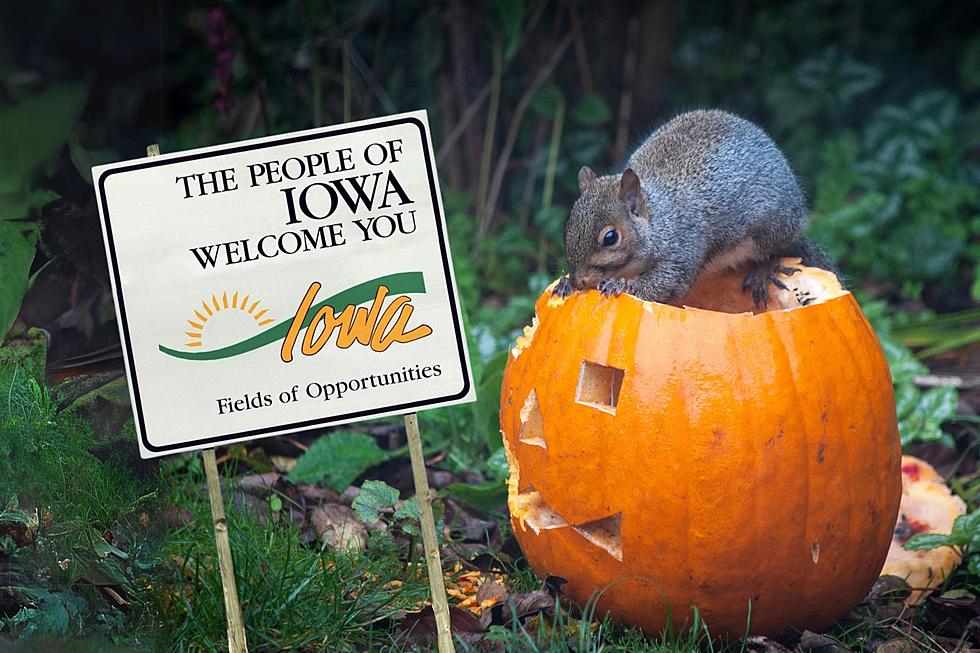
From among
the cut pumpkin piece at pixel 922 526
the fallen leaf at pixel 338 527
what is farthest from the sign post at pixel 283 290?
the cut pumpkin piece at pixel 922 526

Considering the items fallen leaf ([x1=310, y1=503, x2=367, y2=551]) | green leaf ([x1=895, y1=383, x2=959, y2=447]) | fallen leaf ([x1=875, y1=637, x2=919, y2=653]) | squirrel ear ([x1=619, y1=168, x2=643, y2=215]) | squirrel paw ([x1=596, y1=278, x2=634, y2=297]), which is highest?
squirrel ear ([x1=619, y1=168, x2=643, y2=215])

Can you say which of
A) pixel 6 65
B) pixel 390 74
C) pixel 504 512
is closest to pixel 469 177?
pixel 390 74

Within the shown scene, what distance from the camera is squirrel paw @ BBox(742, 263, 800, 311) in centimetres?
306

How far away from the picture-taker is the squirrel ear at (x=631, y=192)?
3.12 metres

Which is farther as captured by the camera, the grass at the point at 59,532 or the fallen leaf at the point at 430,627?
the fallen leaf at the point at 430,627

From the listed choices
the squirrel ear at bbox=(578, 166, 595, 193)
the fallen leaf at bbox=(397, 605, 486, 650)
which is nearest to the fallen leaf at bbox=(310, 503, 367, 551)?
the fallen leaf at bbox=(397, 605, 486, 650)

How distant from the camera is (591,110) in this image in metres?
5.84

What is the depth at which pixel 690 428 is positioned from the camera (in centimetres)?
249

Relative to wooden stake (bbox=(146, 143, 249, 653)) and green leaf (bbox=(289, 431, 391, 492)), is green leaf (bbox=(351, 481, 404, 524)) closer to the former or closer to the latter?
green leaf (bbox=(289, 431, 391, 492))

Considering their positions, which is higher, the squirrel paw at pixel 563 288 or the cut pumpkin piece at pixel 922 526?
the squirrel paw at pixel 563 288

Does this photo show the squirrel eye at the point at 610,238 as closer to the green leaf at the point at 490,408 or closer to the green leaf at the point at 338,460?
the green leaf at the point at 490,408

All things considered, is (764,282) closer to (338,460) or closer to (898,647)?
(898,647)

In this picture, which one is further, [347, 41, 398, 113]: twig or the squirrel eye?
[347, 41, 398, 113]: twig

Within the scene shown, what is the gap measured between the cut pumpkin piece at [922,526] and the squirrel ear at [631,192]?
1.22 metres
